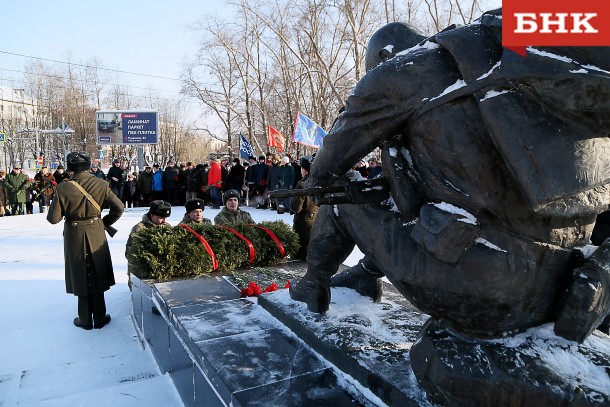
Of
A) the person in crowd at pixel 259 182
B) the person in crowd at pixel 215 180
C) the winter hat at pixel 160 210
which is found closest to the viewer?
the winter hat at pixel 160 210

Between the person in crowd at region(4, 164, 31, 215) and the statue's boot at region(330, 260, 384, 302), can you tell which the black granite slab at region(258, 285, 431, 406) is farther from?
the person in crowd at region(4, 164, 31, 215)

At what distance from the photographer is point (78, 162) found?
469 centimetres

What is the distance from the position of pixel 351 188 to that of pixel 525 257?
79 cm

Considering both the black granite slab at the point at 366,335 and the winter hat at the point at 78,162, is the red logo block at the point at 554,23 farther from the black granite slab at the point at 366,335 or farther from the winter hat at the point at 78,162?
the winter hat at the point at 78,162

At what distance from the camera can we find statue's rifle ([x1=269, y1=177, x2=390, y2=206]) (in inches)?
84.4

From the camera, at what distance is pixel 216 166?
50.9 feet

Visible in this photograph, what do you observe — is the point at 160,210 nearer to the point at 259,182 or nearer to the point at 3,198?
the point at 259,182

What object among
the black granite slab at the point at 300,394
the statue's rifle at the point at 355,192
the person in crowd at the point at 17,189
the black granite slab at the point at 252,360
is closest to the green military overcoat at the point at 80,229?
the black granite slab at the point at 252,360

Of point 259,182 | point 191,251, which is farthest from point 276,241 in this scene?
point 259,182

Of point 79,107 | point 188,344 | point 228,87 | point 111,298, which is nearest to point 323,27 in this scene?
point 228,87

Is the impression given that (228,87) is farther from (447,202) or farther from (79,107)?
(447,202)

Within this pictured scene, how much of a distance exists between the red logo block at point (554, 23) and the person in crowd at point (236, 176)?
1436cm

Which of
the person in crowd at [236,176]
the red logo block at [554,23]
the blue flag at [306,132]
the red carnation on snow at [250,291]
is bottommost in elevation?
the red carnation on snow at [250,291]

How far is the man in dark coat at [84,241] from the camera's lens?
457 cm
